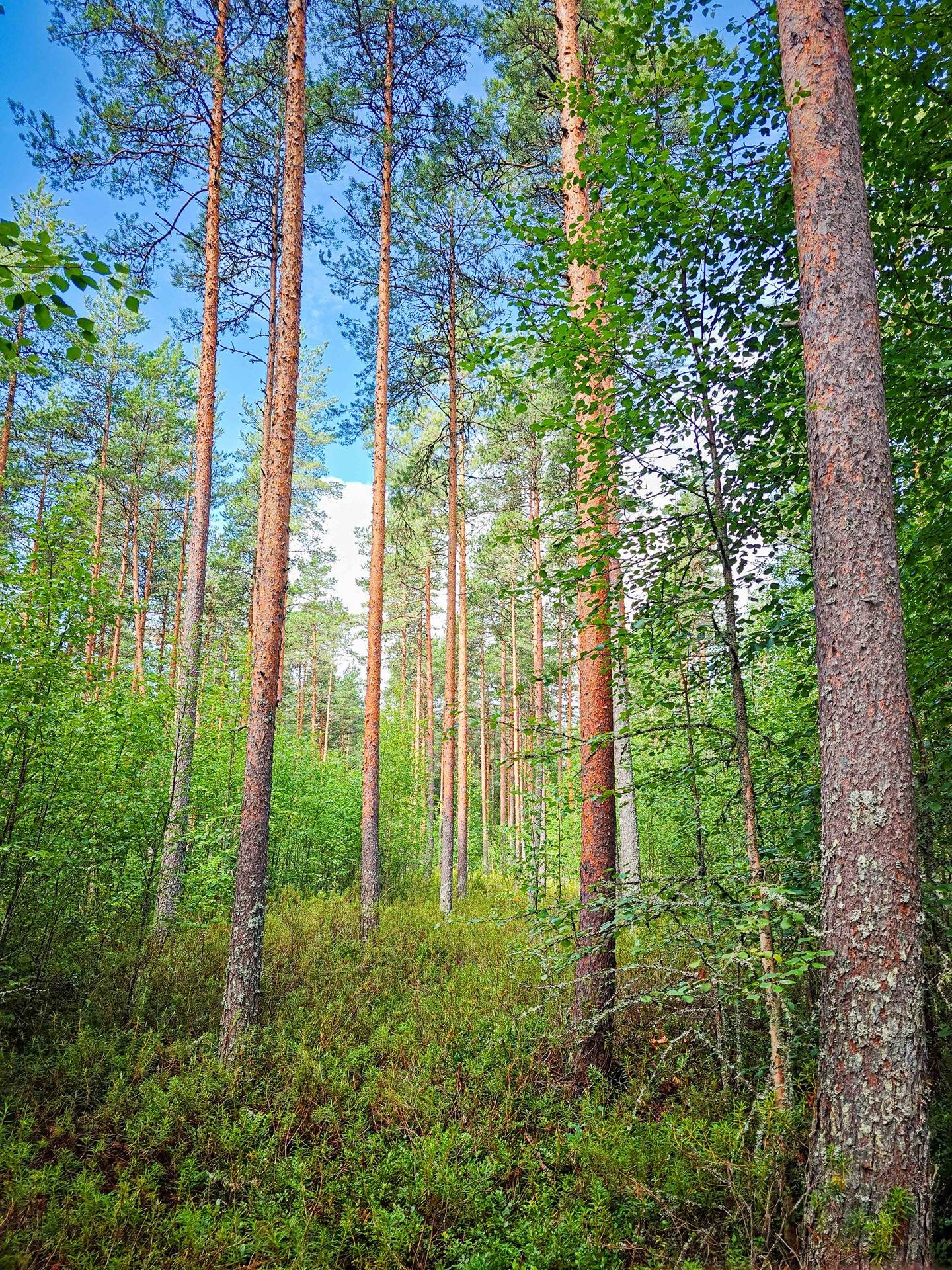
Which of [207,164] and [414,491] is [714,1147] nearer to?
[414,491]

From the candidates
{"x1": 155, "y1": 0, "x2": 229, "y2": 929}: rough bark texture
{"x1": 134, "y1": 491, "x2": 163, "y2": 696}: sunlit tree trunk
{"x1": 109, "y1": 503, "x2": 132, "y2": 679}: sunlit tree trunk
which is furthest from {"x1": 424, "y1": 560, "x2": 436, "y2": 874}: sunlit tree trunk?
{"x1": 109, "y1": 503, "x2": 132, "y2": 679}: sunlit tree trunk

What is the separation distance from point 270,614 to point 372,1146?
173 inches

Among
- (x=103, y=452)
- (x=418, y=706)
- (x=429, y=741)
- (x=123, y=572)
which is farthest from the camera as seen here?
(x=418, y=706)

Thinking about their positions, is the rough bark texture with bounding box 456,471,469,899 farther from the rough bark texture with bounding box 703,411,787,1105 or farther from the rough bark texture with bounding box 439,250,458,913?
the rough bark texture with bounding box 703,411,787,1105

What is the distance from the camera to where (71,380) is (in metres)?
18.4

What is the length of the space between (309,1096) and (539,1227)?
227 centimetres

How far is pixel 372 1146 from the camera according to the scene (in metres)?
3.95

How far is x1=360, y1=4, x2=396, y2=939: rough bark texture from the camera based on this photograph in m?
9.84

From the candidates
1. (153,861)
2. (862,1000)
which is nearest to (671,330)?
(862,1000)

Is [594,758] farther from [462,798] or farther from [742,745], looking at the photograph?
[462,798]

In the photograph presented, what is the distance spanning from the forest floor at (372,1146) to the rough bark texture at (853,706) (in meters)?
0.69

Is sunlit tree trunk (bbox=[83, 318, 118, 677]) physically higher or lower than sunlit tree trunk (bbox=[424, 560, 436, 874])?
higher

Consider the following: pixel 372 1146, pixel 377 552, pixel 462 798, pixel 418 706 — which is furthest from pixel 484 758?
pixel 372 1146

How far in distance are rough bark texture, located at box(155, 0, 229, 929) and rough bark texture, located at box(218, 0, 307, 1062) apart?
1.84 m
